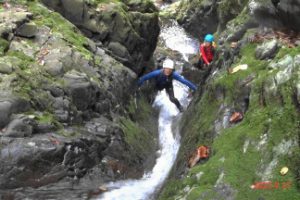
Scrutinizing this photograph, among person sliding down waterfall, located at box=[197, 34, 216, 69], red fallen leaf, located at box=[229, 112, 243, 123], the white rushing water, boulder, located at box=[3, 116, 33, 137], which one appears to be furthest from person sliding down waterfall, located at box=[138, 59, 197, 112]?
red fallen leaf, located at box=[229, 112, 243, 123]

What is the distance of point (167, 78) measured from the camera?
1616cm

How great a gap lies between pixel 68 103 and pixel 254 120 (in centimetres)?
514

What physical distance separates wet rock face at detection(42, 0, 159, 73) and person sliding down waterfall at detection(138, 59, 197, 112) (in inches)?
36.7

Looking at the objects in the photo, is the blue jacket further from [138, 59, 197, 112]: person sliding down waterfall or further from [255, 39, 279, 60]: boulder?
[255, 39, 279, 60]: boulder

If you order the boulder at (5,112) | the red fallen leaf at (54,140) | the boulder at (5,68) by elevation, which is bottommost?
the red fallen leaf at (54,140)

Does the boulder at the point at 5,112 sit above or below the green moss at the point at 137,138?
above

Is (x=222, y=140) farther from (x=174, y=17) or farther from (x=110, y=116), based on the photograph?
(x=174, y=17)

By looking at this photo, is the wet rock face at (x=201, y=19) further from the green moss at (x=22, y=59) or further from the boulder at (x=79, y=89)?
the green moss at (x=22, y=59)

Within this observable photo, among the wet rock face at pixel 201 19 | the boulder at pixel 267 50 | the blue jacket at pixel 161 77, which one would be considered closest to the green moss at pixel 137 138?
the blue jacket at pixel 161 77

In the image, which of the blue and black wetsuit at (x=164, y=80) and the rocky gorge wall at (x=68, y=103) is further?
the blue and black wetsuit at (x=164, y=80)

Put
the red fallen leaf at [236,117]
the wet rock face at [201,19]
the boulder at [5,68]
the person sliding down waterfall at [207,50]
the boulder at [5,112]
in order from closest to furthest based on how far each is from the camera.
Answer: the red fallen leaf at [236,117]
the boulder at [5,112]
the boulder at [5,68]
the person sliding down waterfall at [207,50]
the wet rock face at [201,19]

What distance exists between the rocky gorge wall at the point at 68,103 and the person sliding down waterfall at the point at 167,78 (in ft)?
2.88

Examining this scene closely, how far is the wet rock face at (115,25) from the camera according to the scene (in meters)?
15.1

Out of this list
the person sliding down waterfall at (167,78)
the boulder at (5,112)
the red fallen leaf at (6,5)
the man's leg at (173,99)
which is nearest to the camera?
the boulder at (5,112)
